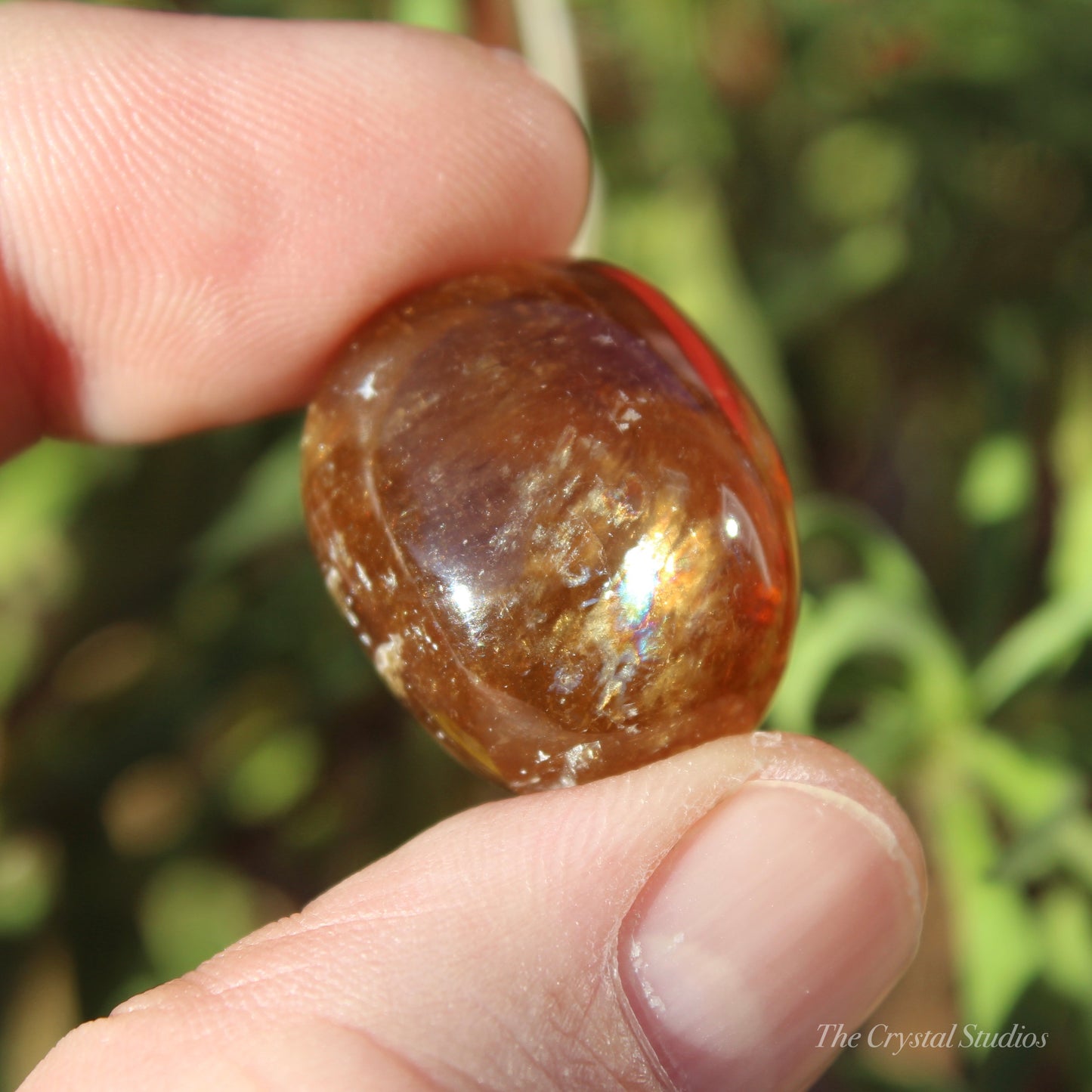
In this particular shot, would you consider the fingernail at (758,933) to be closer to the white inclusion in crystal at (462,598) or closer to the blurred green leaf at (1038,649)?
the white inclusion in crystal at (462,598)

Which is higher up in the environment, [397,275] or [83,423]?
[397,275]

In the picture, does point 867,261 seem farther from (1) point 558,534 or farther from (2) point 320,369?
(1) point 558,534

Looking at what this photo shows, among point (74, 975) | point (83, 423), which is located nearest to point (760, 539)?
point (83, 423)

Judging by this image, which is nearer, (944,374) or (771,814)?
(771,814)

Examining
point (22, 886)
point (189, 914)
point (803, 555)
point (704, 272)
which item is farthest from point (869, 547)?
point (22, 886)

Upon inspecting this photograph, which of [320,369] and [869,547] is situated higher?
[320,369]

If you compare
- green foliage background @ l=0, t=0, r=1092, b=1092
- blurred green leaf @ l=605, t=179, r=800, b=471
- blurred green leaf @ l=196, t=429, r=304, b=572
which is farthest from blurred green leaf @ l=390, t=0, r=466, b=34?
blurred green leaf @ l=196, t=429, r=304, b=572

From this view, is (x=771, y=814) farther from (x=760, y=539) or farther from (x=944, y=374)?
(x=944, y=374)
